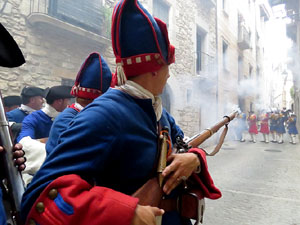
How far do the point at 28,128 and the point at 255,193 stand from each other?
387 cm

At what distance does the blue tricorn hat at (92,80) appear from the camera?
233 centimetres

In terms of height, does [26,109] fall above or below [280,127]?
above

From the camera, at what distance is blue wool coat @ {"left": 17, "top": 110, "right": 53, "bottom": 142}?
8.20 feet

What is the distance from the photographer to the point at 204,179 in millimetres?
1286

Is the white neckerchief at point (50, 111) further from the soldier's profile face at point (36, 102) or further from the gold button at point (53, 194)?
the gold button at point (53, 194)

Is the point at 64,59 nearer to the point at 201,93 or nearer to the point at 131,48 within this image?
the point at 131,48

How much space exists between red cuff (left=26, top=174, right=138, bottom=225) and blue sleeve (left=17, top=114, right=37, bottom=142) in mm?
1761

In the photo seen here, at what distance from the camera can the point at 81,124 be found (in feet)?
2.92

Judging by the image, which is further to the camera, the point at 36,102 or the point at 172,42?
the point at 172,42

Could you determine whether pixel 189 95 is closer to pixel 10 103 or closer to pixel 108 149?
pixel 10 103

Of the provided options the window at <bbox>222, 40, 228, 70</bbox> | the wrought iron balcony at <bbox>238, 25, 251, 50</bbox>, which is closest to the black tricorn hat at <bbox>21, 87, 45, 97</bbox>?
the window at <bbox>222, 40, 228, 70</bbox>

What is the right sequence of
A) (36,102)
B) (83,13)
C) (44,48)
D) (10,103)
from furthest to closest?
(83,13) < (44,48) < (10,103) < (36,102)

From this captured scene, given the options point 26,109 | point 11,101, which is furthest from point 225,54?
point 26,109

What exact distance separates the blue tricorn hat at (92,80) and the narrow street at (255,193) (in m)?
2.25
